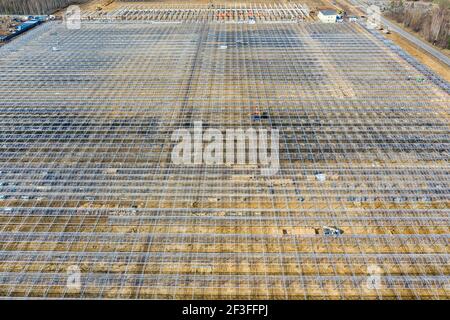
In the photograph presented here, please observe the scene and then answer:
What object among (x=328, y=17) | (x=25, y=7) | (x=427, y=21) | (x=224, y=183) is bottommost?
(x=224, y=183)

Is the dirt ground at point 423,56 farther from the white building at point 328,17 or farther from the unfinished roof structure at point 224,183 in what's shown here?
the white building at point 328,17

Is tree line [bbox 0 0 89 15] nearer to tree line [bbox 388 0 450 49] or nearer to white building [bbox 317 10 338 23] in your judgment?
white building [bbox 317 10 338 23]

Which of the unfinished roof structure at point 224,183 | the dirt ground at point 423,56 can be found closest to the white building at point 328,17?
the dirt ground at point 423,56

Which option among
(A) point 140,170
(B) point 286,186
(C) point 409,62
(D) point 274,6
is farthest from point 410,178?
(D) point 274,6

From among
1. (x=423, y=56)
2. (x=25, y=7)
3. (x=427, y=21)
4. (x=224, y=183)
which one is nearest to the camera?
(x=224, y=183)

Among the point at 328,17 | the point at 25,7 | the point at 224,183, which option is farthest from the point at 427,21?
the point at 25,7

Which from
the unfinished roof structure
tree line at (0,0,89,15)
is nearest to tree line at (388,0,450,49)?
the unfinished roof structure

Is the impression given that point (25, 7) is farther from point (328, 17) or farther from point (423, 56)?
point (423, 56)

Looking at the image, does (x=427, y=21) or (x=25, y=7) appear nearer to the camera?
(x=427, y=21)
